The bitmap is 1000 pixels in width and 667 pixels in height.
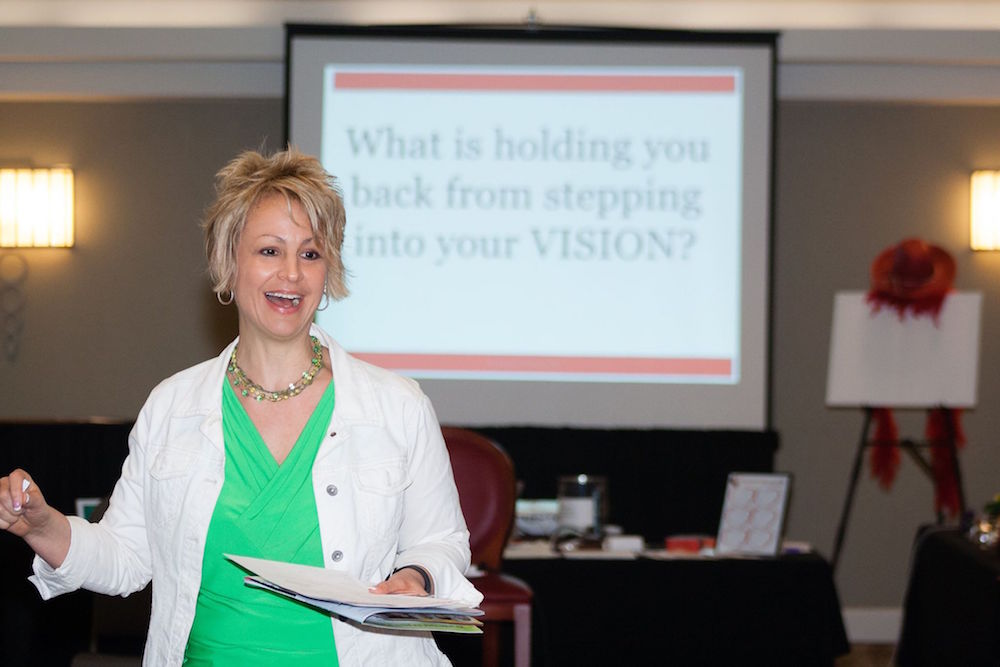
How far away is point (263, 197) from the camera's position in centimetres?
176

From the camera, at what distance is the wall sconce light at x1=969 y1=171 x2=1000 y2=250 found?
18.9 feet

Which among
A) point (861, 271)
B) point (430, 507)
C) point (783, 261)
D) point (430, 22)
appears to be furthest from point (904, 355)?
point (430, 507)

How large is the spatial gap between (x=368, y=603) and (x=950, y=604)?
10.4 ft

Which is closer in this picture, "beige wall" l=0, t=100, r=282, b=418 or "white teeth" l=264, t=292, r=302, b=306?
"white teeth" l=264, t=292, r=302, b=306

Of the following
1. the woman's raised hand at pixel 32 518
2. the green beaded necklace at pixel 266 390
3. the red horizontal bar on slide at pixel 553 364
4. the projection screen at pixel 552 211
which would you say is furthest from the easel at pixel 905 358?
the woman's raised hand at pixel 32 518

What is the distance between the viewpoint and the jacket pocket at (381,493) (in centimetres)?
173

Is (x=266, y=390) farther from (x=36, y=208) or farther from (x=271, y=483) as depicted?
(x=36, y=208)

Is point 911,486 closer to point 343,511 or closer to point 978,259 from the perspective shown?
point 978,259

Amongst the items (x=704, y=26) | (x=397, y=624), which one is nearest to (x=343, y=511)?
(x=397, y=624)

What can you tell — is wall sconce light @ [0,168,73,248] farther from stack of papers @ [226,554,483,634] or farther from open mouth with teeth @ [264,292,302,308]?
stack of papers @ [226,554,483,634]

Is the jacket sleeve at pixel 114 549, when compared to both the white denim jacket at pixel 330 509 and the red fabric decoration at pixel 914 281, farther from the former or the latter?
the red fabric decoration at pixel 914 281

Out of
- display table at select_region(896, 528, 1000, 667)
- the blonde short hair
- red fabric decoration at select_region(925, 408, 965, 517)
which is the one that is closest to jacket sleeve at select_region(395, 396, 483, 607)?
the blonde short hair

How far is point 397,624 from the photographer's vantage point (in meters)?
1.47

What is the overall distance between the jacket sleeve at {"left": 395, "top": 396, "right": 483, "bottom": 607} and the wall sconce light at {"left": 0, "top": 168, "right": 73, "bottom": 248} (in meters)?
4.54
